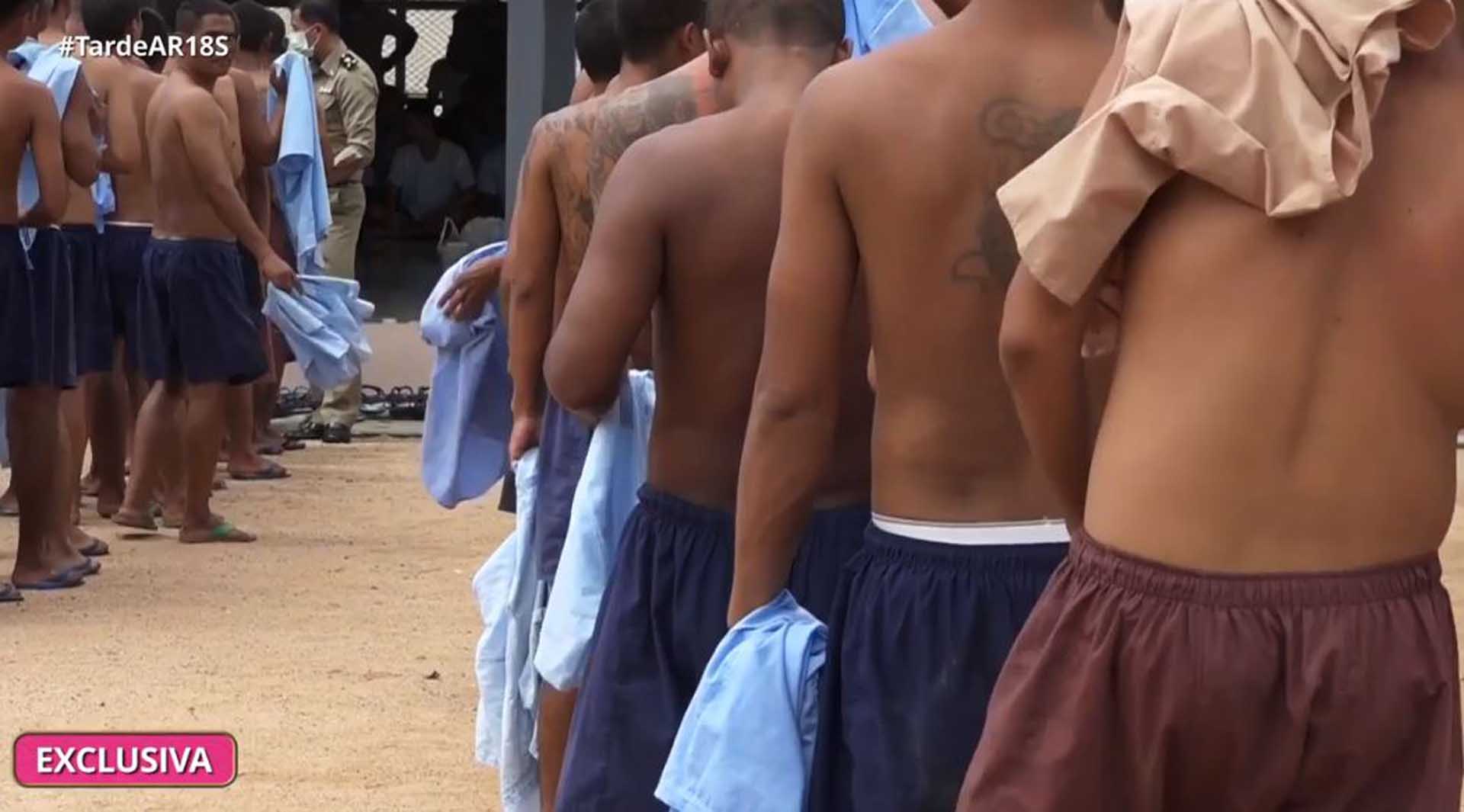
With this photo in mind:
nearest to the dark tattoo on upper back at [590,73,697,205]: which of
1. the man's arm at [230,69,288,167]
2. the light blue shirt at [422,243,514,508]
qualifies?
the light blue shirt at [422,243,514,508]

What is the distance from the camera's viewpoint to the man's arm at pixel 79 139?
7965 mm

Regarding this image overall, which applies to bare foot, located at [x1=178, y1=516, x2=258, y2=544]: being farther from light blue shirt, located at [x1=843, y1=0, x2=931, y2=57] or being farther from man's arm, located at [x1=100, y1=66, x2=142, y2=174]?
light blue shirt, located at [x1=843, y1=0, x2=931, y2=57]

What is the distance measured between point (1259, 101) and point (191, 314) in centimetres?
731

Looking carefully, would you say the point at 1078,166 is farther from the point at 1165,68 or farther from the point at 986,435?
the point at 986,435

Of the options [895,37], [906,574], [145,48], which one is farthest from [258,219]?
[906,574]

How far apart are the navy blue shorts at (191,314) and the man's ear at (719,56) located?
564 centimetres

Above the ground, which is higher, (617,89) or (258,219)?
(617,89)

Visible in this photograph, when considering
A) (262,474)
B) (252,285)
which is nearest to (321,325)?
(252,285)

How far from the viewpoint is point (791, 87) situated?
3.79 metres

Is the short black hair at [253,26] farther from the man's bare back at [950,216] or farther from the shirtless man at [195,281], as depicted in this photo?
the man's bare back at [950,216]

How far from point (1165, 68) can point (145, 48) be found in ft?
27.1

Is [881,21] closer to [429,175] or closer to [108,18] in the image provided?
[108,18]

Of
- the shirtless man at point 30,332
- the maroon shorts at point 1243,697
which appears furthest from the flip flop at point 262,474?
the maroon shorts at point 1243,697

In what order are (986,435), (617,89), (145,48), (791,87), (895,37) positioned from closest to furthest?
1. (986,435)
2. (791,87)
3. (895,37)
4. (617,89)
5. (145,48)
